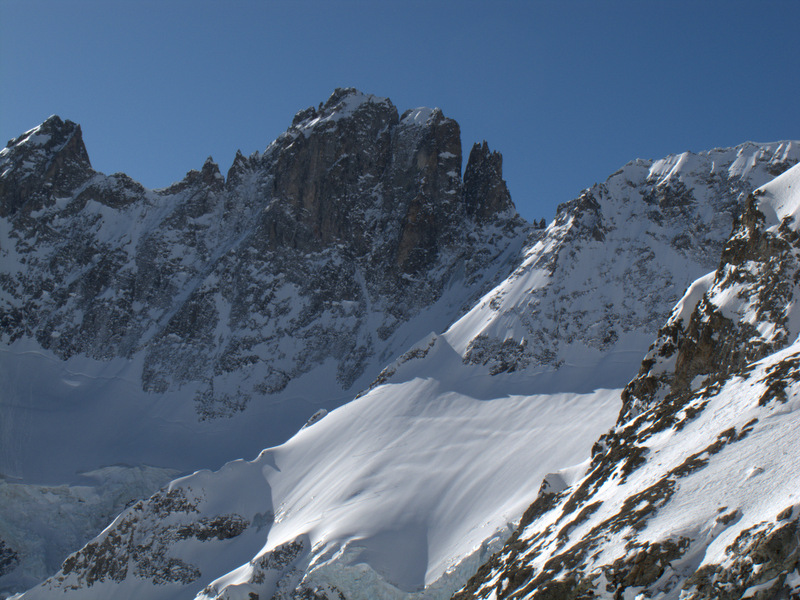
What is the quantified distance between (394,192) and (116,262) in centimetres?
4130

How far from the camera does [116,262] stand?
101 metres

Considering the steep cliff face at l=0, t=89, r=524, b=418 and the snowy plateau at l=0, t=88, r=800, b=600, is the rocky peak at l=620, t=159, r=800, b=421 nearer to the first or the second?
the snowy plateau at l=0, t=88, r=800, b=600

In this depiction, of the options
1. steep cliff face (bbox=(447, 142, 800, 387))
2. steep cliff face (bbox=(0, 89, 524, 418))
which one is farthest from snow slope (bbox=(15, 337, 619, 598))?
steep cliff face (bbox=(0, 89, 524, 418))

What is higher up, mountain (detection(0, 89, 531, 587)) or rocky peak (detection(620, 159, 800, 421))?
mountain (detection(0, 89, 531, 587))

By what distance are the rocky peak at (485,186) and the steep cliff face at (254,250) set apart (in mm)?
473

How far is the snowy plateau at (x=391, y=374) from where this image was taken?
53.4ft

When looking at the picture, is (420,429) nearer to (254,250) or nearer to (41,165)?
(254,250)

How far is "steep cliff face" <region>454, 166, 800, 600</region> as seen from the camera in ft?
38.9

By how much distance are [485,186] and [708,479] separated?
293 ft

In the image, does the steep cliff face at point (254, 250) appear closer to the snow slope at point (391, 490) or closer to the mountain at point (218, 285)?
the mountain at point (218, 285)

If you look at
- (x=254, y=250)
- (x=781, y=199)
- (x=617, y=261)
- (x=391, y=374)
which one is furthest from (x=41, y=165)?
(x=781, y=199)

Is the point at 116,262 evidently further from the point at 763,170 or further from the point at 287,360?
the point at 763,170

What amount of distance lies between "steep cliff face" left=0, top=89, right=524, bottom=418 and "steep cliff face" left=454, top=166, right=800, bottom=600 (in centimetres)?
6223

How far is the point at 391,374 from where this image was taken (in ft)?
211
